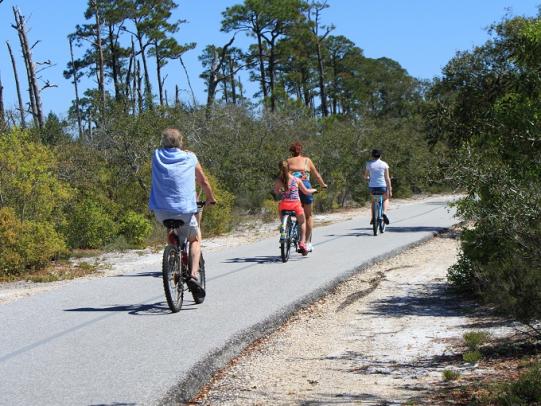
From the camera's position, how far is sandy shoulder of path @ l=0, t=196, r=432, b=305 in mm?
10952

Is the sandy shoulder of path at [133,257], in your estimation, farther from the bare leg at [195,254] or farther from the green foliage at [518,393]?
the green foliage at [518,393]

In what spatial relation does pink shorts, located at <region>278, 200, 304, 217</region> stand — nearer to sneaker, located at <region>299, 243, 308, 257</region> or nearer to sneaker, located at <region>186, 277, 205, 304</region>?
sneaker, located at <region>299, 243, 308, 257</region>

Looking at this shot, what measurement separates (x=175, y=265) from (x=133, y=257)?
6709mm

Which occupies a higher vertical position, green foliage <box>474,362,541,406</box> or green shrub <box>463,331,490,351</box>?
green foliage <box>474,362,541,406</box>

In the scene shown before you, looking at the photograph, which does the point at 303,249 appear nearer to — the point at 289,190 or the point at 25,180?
the point at 289,190

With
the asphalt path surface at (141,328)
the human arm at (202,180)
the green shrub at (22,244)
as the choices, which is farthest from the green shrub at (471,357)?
the green shrub at (22,244)

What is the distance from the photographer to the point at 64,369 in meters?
6.00

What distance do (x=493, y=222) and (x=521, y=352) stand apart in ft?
4.77

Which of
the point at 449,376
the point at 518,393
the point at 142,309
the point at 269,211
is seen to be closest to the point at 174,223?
the point at 142,309

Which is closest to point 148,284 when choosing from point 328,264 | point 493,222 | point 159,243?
point 328,264

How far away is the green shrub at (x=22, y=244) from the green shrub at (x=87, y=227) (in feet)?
11.2

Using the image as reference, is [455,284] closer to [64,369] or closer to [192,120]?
[64,369]

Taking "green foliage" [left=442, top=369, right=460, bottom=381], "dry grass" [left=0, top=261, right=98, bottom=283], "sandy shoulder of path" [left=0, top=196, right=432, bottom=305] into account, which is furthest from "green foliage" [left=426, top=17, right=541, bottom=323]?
→ "dry grass" [left=0, top=261, right=98, bottom=283]

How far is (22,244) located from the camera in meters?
12.4
